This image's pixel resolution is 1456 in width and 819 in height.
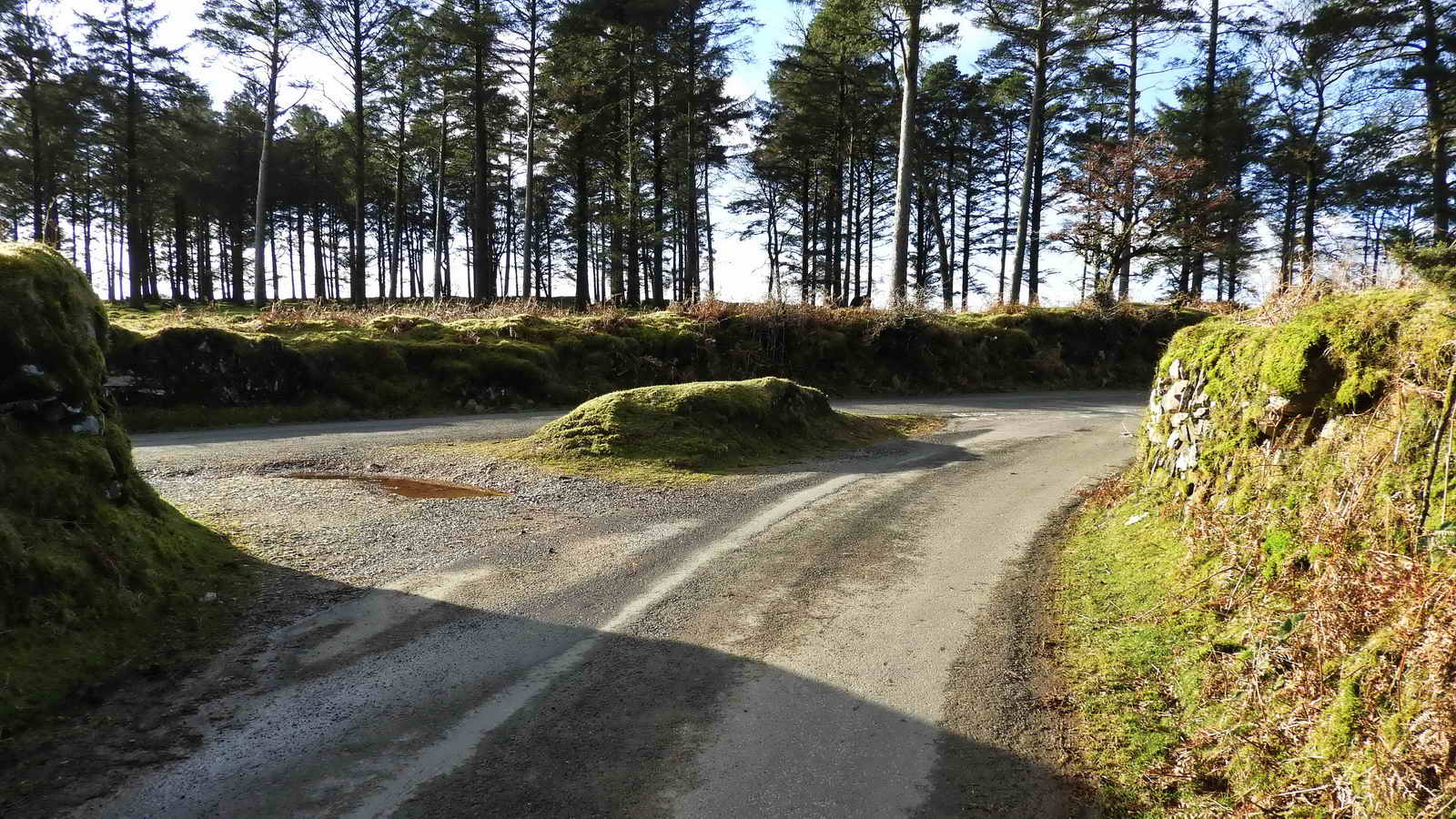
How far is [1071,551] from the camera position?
631cm

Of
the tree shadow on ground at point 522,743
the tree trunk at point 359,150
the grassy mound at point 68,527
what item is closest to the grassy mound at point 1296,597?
the tree shadow on ground at point 522,743

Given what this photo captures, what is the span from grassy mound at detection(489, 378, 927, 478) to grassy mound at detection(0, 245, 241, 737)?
15.8ft

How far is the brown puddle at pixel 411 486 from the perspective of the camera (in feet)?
27.1

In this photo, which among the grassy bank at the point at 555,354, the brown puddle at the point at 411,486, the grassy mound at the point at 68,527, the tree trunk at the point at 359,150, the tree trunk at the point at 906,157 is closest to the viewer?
the grassy mound at the point at 68,527

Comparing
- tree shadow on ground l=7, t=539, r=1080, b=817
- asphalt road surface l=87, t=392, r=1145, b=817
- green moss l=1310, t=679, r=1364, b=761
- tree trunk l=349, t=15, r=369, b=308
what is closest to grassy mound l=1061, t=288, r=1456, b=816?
green moss l=1310, t=679, r=1364, b=761

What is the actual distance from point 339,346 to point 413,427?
4237 mm

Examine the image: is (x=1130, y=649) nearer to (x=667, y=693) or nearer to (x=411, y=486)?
(x=667, y=693)

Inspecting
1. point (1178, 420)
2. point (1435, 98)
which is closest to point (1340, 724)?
point (1178, 420)

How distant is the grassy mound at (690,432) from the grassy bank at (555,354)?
6.26 meters

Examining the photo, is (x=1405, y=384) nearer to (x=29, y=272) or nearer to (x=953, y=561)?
(x=953, y=561)

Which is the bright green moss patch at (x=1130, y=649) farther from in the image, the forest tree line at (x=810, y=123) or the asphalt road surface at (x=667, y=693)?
the forest tree line at (x=810, y=123)

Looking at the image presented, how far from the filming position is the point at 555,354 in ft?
59.9

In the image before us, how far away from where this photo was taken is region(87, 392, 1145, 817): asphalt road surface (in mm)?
2961

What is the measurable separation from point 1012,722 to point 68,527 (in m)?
5.47
